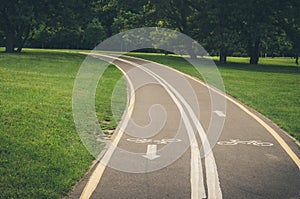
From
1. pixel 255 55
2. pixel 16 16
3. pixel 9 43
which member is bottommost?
pixel 255 55

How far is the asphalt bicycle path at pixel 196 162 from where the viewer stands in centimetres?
586

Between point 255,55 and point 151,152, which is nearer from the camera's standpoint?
point 151,152

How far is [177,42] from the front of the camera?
199 ft

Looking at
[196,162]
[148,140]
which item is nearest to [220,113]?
[148,140]

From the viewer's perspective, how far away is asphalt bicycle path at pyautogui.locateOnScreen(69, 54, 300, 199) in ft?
19.2

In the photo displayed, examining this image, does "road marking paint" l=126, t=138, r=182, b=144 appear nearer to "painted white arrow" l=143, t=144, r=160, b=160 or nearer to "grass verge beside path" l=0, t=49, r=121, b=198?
"painted white arrow" l=143, t=144, r=160, b=160

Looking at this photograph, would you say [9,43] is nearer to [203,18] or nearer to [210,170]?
[203,18]

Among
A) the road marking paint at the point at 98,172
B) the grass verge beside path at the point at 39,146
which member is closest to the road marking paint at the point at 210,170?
the road marking paint at the point at 98,172

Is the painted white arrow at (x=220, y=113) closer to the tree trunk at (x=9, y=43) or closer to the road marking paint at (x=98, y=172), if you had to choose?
the road marking paint at (x=98, y=172)

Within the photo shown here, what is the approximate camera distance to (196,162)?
23.9 ft

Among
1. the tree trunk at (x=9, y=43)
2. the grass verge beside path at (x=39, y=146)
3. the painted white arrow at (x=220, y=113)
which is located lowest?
the painted white arrow at (x=220, y=113)

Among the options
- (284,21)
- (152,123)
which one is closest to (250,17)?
(284,21)

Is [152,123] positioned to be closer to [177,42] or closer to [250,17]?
[250,17]

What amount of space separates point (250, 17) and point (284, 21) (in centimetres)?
577
